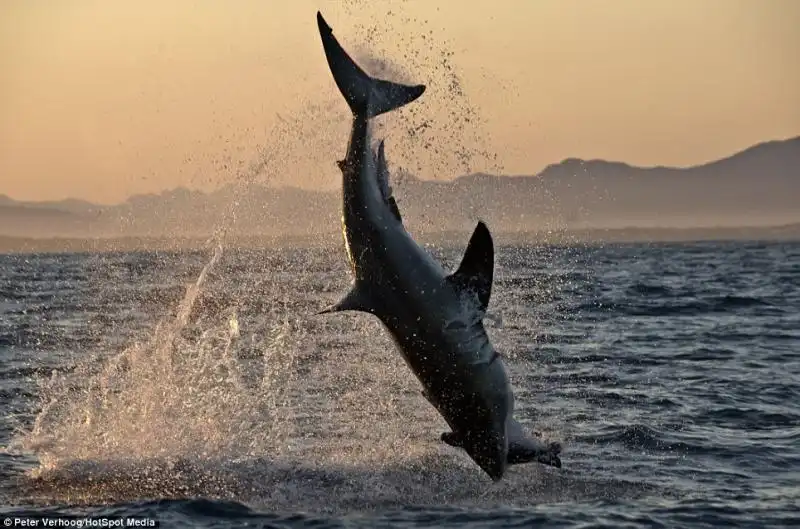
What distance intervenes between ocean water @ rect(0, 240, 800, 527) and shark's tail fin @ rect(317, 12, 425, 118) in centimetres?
265

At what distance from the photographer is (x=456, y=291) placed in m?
12.0

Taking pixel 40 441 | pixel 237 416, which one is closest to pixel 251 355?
pixel 237 416

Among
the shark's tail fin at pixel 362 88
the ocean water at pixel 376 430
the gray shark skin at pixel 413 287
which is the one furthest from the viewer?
the ocean water at pixel 376 430

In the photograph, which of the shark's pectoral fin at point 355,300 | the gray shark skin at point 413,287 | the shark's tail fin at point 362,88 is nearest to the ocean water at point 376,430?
the gray shark skin at point 413,287

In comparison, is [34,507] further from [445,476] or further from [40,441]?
[445,476]

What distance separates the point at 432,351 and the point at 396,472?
3.23 meters

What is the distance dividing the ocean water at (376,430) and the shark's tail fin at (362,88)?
265 centimetres

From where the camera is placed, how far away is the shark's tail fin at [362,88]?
40.3 ft

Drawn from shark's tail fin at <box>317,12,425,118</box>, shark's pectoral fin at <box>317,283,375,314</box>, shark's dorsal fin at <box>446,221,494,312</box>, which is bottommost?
shark's pectoral fin at <box>317,283,375,314</box>

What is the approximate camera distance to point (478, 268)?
11859 mm

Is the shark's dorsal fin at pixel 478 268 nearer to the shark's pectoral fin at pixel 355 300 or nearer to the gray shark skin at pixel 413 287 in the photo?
the gray shark skin at pixel 413 287

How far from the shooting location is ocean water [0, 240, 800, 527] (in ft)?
43.6

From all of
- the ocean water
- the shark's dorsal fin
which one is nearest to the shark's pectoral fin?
the shark's dorsal fin

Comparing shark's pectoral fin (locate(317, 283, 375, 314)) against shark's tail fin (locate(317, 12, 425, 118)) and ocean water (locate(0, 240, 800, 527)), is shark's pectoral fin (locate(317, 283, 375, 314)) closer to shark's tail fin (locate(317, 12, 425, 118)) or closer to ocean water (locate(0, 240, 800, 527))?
ocean water (locate(0, 240, 800, 527))
